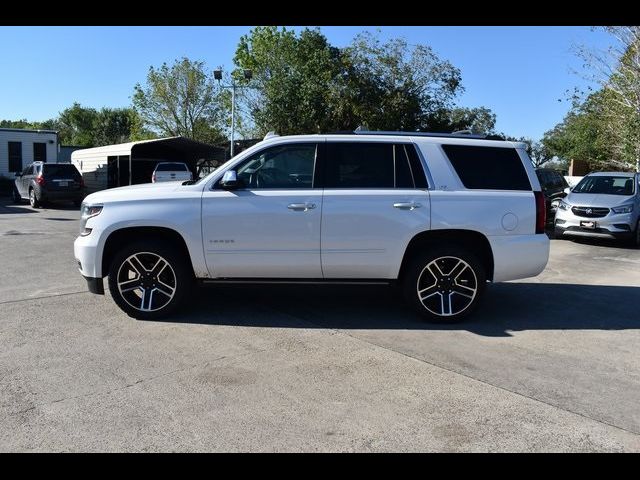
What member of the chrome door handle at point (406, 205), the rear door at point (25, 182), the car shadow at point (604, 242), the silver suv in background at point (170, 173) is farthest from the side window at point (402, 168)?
the rear door at point (25, 182)

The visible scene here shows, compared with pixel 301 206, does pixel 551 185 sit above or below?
above

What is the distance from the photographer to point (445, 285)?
229 inches

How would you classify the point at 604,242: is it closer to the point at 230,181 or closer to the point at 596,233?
the point at 596,233

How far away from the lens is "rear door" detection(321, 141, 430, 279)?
564 cm

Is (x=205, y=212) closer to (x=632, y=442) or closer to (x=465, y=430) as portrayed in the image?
(x=465, y=430)

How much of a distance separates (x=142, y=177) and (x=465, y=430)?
2687 centimetres

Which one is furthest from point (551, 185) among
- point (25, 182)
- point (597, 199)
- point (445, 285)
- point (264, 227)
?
point (25, 182)

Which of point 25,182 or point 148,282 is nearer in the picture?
point 148,282

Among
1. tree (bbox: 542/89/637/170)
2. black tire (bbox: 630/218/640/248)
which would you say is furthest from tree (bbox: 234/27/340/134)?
black tire (bbox: 630/218/640/248)

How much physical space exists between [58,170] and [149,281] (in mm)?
16758

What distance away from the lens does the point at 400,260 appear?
575cm

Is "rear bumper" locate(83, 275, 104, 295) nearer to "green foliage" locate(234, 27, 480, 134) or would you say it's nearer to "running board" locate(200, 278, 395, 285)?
"running board" locate(200, 278, 395, 285)
